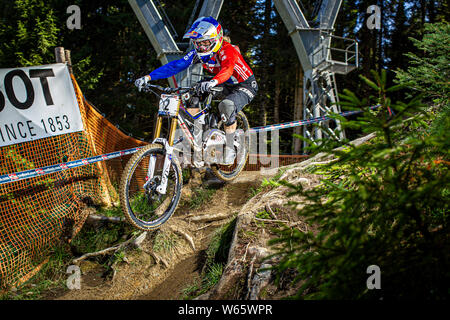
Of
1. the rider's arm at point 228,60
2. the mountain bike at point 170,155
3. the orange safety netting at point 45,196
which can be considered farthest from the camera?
the rider's arm at point 228,60

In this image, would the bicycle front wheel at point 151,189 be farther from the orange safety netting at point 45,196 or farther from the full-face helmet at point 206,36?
the full-face helmet at point 206,36

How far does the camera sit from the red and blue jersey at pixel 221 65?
14.0ft

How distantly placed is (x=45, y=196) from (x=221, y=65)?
123 inches

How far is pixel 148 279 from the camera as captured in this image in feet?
11.2

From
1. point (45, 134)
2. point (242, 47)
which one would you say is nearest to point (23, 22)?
point (45, 134)

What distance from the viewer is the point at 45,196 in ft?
13.9

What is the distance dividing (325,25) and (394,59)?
35.7ft

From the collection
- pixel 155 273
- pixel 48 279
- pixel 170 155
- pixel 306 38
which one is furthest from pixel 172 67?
pixel 306 38

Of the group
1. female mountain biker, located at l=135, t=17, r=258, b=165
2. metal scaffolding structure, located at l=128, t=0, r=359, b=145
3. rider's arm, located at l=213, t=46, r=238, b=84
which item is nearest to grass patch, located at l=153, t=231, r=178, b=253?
female mountain biker, located at l=135, t=17, r=258, b=165

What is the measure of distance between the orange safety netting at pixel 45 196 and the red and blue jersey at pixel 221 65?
142 cm

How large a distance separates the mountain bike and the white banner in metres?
1.25

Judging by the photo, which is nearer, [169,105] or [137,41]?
[169,105]

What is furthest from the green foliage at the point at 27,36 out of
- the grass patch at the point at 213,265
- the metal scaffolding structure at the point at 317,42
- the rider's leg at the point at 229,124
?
the grass patch at the point at 213,265

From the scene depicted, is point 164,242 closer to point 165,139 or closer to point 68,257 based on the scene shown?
point 165,139
